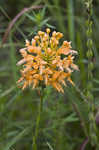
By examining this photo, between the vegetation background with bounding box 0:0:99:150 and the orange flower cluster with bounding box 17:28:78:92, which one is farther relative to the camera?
the vegetation background with bounding box 0:0:99:150

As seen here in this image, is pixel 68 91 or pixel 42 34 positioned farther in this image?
pixel 68 91

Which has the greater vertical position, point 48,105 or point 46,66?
point 46,66

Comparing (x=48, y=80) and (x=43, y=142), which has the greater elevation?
(x=48, y=80)

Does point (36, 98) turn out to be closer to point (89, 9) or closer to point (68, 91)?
point (68, 91)

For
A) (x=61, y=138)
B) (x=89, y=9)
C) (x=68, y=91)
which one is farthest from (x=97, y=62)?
(x=89, y=9)

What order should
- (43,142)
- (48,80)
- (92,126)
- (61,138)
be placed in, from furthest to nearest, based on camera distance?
(43,142) < (61,138) < (48,80) < (92,126)

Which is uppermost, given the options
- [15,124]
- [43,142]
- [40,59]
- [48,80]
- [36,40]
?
[36,40]

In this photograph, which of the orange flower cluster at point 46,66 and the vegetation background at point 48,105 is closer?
the orange flower cluster at point 46,66

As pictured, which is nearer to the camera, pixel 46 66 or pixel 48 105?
pixel 46 66

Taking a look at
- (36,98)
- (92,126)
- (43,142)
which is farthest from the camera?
(36,98)

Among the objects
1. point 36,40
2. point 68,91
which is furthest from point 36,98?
point 36,40
